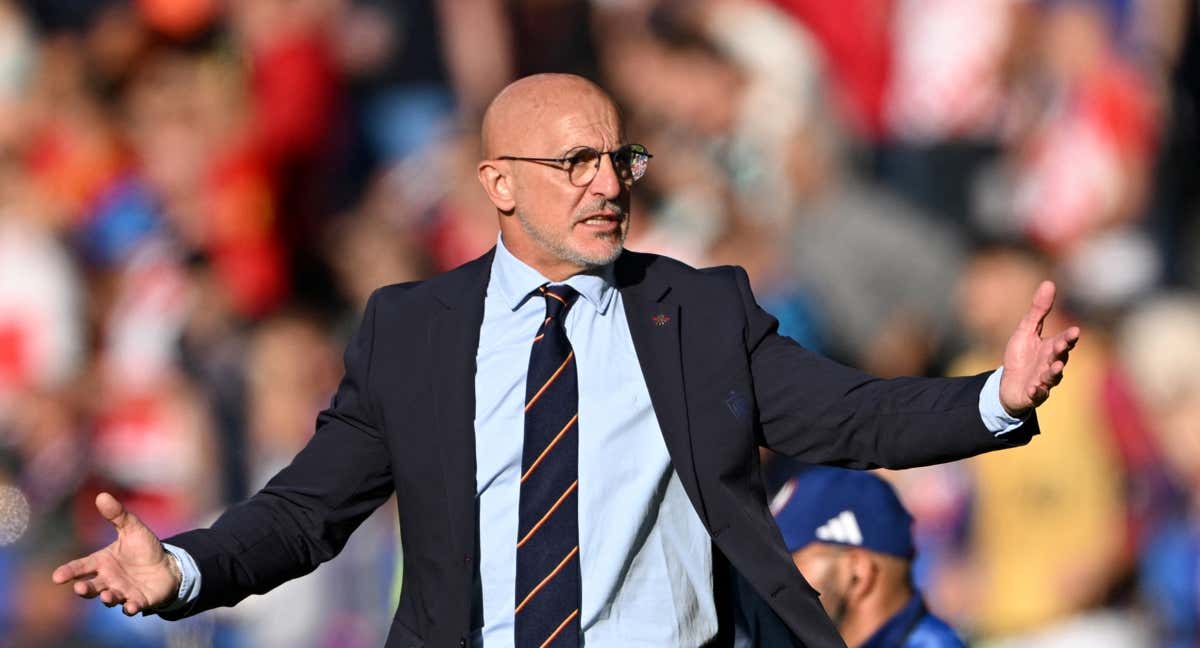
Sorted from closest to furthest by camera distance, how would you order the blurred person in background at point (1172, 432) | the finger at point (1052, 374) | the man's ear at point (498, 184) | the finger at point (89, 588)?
the finger at point (1052, 374) < the finger at point (89, 588) < the man's ear at point (498, 184) < the blurred person in background at point (1172, 432)

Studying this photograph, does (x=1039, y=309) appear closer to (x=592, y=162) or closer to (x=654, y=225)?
(x=592, y=162)

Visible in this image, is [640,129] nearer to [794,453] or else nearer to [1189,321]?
[1189,321]

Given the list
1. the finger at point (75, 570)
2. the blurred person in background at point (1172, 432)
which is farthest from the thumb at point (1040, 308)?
the blurred person in background at point (1172, 432)

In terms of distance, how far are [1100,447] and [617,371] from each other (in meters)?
4.90

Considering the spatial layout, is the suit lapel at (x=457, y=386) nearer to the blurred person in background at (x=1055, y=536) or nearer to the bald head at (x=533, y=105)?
the bald head at (x=533, y=105)

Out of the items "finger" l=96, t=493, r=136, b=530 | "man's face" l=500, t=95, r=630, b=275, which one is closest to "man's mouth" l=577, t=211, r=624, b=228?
"man's face" l=500, t=95, r=630, b=275

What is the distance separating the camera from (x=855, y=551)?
486 centimetres

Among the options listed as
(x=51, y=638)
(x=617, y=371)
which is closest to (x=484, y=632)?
(x=617, y=371)

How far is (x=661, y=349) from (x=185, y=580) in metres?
1.02

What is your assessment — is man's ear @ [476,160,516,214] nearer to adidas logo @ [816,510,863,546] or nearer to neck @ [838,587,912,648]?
adidas logo @ [816,510,863,546]

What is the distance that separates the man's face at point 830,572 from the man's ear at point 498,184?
4.38 ft

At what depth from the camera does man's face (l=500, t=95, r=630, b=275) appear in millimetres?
3947

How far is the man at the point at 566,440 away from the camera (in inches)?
147

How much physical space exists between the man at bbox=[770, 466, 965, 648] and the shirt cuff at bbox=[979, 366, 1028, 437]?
1.37 metres
